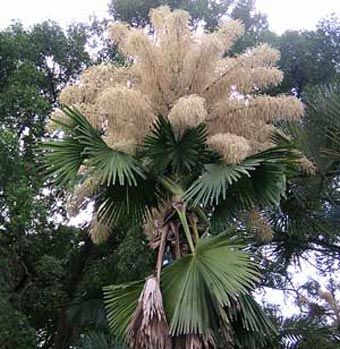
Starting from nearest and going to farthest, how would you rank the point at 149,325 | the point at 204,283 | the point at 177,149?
the point at 149,325 < the point at 204,283 < the point at 177,149

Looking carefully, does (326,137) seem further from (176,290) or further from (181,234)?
(176,290)

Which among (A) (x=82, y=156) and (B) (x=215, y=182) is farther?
(A) (x=82, y=156)

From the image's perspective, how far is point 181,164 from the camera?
4.56 m

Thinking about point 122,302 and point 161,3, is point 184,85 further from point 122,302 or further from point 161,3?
point 161,3

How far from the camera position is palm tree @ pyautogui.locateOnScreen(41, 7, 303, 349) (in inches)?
149

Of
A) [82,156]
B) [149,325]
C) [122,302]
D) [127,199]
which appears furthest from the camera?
[127,199]

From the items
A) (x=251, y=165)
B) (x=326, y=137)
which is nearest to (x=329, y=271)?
(x=326, y=137)

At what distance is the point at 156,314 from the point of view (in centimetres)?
375


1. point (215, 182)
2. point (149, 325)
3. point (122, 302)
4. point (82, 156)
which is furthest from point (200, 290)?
point (82, 156)

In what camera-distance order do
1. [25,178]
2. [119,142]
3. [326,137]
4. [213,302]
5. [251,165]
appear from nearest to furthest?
[213,302], [251,165], [119,142], [326,137], [25,178]

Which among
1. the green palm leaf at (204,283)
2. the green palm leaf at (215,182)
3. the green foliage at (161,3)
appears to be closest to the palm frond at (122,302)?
the green palm leaf at (204,283)

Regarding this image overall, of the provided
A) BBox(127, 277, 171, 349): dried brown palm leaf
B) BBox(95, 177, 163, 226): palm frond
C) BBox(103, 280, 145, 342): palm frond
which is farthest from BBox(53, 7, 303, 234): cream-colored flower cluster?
BBox(127, 277, 171, 349): dried brown palm leaf

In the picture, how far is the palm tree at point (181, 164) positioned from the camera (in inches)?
149

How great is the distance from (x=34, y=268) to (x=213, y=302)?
245 inches
